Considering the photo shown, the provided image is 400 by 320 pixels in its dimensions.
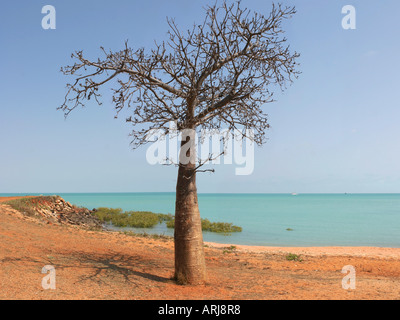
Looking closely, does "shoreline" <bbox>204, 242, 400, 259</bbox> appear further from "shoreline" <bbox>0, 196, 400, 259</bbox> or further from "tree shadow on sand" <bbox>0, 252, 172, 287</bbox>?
"tree shadow on sand" <bbox>0, 252, 172, 287</bbox>

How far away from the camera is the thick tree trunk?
654cm

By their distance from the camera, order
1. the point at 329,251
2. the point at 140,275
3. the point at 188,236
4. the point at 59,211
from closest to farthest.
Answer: the point at 188,236, the point at 140,275, the point at 329,251, the point at 59,211

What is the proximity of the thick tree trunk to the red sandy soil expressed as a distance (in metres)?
0.26

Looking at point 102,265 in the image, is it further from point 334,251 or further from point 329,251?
point 334,251

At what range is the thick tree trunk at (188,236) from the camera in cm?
654

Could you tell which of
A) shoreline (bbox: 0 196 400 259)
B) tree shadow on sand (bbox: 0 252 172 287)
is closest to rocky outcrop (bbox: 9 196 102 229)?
shoreline (bbox: 0 196 400 259)

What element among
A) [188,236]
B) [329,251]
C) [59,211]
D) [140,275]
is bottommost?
[329,251]

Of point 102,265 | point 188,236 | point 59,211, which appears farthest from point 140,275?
point 59,211

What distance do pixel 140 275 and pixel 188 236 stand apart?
1.49 m

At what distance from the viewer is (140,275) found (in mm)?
6965

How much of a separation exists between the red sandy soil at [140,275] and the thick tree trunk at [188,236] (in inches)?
10.1
